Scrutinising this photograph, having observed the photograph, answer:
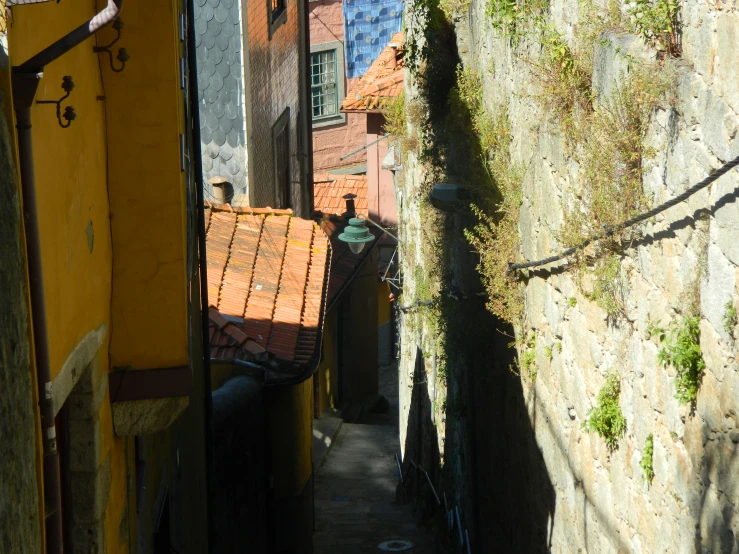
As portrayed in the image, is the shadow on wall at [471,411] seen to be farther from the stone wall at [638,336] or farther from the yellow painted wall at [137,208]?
the yellow painted wall at [137,208]

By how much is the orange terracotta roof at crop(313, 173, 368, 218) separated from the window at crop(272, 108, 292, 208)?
18.5ft

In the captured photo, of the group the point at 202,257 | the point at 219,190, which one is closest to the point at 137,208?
the point at 202,257

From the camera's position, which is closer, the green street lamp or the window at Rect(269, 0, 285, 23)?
the green street lamp

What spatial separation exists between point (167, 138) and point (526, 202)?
305cm

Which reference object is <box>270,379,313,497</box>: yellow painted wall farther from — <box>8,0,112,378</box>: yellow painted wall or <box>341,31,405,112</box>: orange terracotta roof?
<box>341,31,405,112</box>: orange terracotta roof

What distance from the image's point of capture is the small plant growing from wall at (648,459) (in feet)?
14.2

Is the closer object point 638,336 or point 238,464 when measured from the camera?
point 638,336

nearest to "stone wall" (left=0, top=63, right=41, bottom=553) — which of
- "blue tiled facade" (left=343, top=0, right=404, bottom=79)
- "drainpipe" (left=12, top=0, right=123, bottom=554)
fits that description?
"drainpipe" (left=12, top=0, right=123, bottom=554)

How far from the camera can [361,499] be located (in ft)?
42.6

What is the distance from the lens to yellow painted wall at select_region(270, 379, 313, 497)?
9453mm

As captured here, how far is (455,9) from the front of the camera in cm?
950

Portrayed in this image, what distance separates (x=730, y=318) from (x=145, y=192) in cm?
237

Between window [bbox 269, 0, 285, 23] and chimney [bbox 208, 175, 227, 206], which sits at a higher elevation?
window [bbox 269, 0, 285, 23]

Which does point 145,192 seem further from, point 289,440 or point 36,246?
point 289,440
